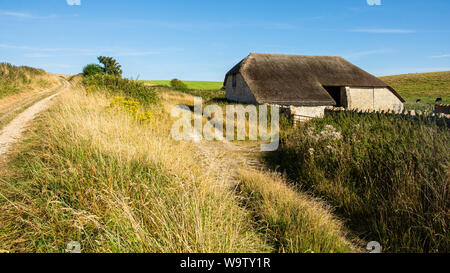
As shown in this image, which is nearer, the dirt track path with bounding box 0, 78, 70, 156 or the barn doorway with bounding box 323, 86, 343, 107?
the dirt track path with bounding box 0, 78, 70, 156

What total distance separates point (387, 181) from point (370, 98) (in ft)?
74.8

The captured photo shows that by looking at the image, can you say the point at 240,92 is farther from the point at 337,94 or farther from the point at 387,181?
the point at 387,181

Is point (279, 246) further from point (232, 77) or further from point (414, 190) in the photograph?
point (232, 77)

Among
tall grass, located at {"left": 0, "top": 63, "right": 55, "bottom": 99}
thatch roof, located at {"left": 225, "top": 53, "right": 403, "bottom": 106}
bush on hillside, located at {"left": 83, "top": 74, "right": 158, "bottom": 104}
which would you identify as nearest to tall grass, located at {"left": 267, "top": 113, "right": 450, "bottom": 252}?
bush on hillside, located at {"left": 83, "top": 74, "right": 158, "bottom": 104}

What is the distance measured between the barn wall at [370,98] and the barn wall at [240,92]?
9.61m

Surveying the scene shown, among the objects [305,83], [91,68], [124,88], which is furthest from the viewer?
[91,68]

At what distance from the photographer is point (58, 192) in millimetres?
2844

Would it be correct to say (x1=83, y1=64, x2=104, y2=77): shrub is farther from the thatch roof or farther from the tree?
the thatch roof

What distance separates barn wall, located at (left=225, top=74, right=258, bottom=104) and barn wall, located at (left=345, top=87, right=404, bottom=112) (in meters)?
9.61

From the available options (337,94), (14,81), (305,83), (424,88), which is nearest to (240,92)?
(305,83)

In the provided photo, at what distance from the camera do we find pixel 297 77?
21297 mm

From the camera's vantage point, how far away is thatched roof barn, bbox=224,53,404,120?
19.1 m
